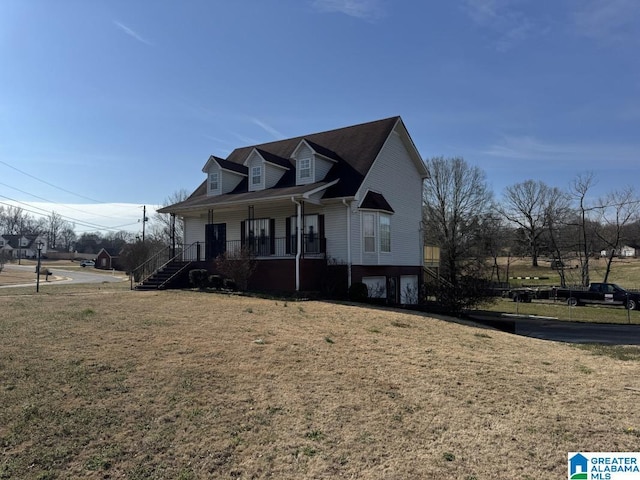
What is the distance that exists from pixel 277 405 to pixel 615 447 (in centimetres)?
385

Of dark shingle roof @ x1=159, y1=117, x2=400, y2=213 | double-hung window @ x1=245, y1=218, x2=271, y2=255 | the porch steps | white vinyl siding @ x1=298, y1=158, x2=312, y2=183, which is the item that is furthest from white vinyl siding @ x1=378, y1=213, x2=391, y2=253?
the porch steps

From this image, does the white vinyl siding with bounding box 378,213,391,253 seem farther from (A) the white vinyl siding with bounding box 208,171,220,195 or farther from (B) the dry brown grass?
(B) the dry brown grass

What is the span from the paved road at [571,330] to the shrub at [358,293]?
14.5 ft

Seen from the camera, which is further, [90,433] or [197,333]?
[197,333]

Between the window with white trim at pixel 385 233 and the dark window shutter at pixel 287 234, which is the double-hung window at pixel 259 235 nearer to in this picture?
the dark window shutter at pixel 287 234

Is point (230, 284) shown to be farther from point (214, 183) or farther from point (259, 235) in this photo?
point (214, 183)

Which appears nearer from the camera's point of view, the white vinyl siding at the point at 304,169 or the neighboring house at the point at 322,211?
the neighboring house at the point at 322,211

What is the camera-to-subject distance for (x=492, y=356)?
9289 mm

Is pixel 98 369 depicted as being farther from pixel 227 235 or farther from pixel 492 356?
pixel 227 235

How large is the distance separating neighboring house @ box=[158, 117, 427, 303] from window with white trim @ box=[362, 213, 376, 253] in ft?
0.15

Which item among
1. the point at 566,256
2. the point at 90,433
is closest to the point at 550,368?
the point at 90,433

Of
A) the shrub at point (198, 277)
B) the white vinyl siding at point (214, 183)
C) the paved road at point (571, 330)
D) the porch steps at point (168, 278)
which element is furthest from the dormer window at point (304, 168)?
the paved road at point (571, 330)

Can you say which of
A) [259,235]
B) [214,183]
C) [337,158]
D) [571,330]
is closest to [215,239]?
[259,235]

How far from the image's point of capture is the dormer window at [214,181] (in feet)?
83.3
